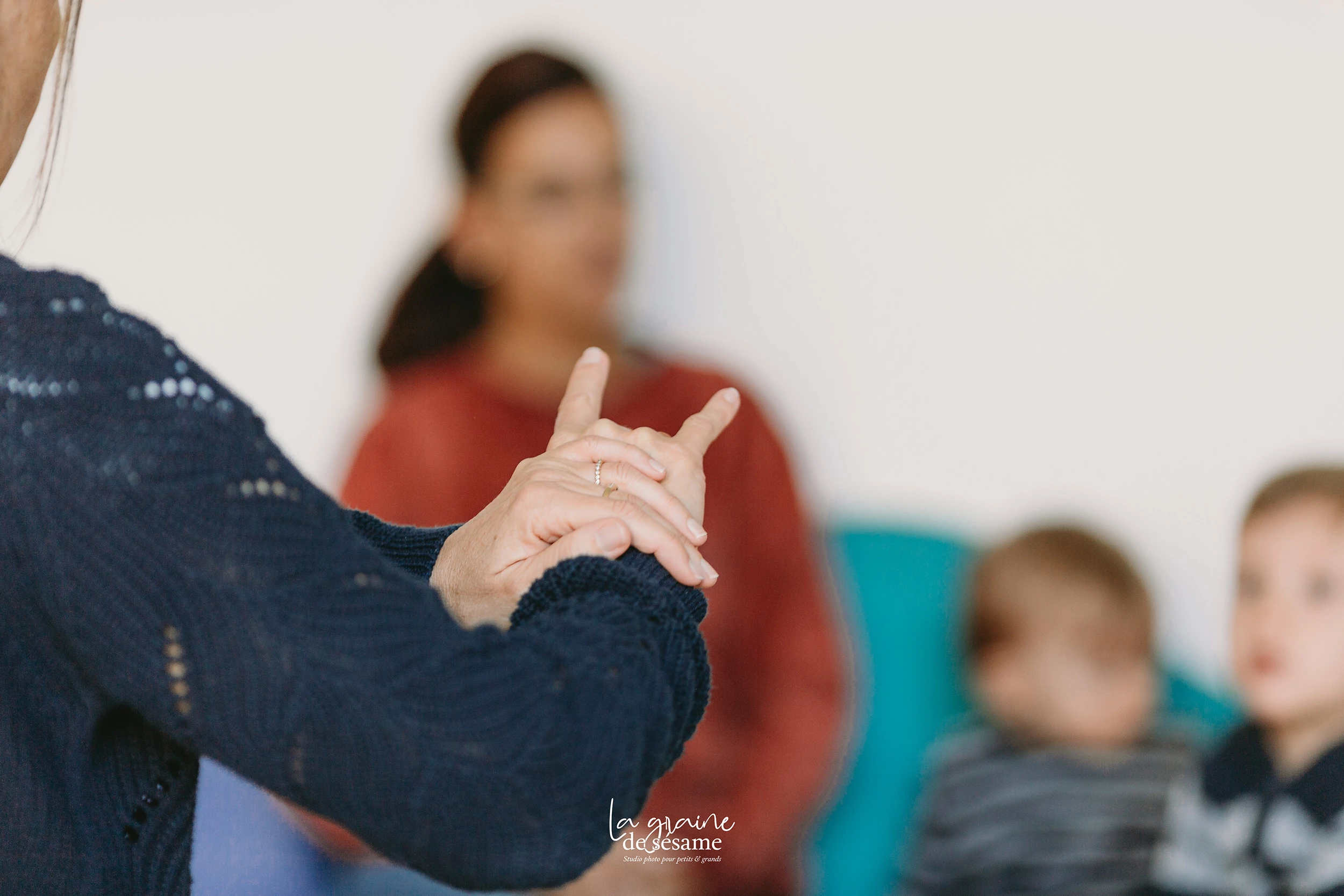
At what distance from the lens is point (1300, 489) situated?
1.29 metres

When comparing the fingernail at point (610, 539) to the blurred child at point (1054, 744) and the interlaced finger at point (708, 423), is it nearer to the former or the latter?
the interlaced finger at point (708, 423)

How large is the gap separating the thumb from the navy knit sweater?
5 cm

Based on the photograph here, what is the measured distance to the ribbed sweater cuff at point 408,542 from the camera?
746 millimetres

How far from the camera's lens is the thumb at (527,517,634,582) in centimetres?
62

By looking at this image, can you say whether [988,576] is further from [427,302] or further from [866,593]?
[427,302]

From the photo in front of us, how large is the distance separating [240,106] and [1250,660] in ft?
4.82

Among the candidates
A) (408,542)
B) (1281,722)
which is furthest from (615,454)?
(1281,722)

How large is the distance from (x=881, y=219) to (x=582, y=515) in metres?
1.26

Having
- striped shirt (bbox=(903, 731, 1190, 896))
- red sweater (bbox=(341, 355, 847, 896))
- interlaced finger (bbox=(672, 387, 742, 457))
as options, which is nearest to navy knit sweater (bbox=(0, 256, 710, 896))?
interlaced finger (bbox=(672, 387, 742, 457))

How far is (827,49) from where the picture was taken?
1796 mm

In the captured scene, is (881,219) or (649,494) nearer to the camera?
(649,494)

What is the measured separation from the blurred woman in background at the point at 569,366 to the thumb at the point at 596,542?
778mm

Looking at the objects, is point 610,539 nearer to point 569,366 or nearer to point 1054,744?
point 569,366

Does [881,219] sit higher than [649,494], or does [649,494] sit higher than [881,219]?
[881,219]
